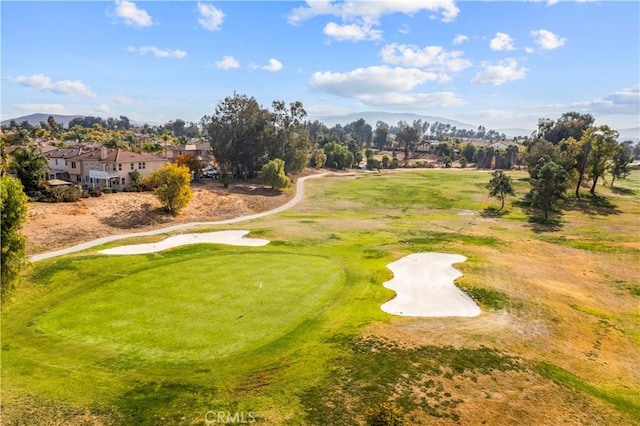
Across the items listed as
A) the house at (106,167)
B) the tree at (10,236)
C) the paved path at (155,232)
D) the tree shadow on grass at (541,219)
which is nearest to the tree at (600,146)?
the tree shadow on grass at (541,219)

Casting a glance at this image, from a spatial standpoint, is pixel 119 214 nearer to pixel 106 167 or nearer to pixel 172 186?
pixel 172 186

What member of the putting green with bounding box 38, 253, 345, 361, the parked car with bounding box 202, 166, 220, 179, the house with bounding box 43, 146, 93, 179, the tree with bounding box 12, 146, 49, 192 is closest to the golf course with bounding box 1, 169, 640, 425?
the putting green with bounding box 38, 253, 345, 361

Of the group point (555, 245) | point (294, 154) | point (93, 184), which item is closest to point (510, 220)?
point (555, 245)

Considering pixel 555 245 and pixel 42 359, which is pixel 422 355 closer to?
Result: pixel 42 359

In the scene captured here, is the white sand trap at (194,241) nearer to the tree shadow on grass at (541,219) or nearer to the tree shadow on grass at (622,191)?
the tree shadow on grass at (541,219)

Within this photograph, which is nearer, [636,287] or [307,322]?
[307,322]

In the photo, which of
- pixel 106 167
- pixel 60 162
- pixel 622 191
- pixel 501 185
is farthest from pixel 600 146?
pixel 60 162
